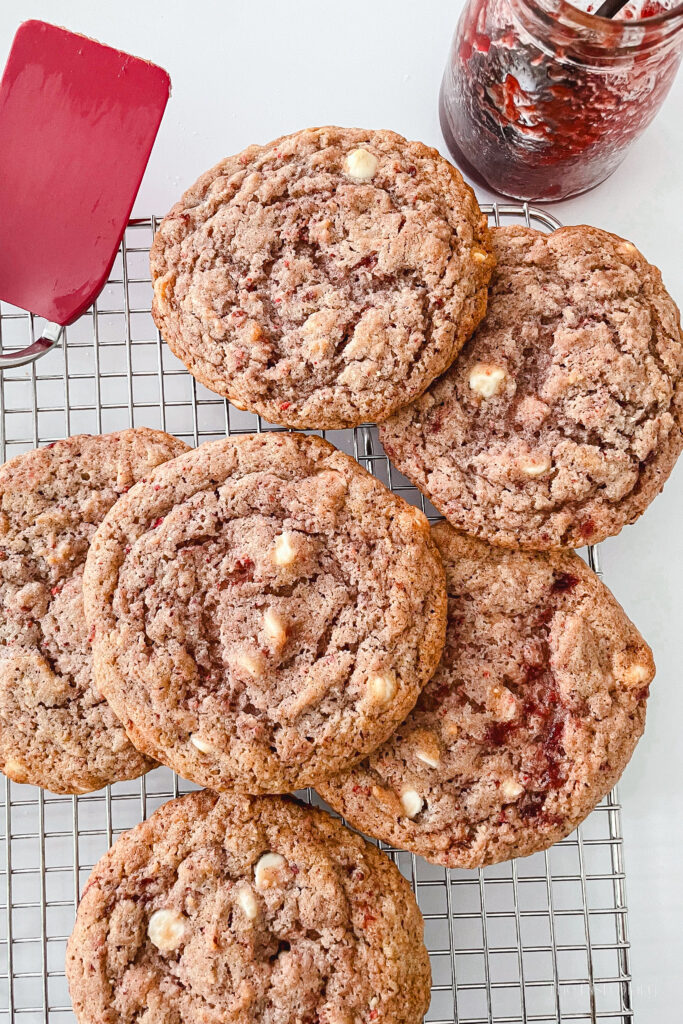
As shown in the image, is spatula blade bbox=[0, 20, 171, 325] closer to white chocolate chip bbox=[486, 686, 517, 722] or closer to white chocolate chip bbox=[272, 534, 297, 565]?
white chocolate chip bbox=[272, 534, 297, 565]

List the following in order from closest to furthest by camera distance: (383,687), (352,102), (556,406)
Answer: (383,687)
(556,406)
(352,102)

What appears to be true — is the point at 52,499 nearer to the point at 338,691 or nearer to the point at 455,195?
the point at 338,691

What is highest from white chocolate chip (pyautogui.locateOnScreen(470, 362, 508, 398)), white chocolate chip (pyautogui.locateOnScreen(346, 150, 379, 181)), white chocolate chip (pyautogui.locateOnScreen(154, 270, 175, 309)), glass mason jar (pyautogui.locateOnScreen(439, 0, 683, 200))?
glass mason jar (pyautogui.locateOnScreen(439, 0, 683, 200))

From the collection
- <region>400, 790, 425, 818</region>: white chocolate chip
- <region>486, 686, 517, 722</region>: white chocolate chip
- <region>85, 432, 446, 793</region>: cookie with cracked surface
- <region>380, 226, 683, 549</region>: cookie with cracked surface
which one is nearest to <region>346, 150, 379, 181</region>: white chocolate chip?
<region>380, 226, 683, 549</region>: cookie with cracked surface

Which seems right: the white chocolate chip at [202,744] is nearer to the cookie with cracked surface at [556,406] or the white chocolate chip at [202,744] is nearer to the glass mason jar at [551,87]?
the cookie with cracked surface at [556,406]

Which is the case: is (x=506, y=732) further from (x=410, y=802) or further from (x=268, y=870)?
(x=268, y=870)

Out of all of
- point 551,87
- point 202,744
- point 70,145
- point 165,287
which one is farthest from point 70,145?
point 202,744
